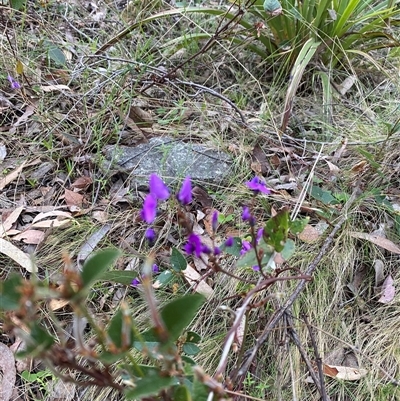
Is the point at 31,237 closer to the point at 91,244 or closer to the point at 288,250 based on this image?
the point at 91,244

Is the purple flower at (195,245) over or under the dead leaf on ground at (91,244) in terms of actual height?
over

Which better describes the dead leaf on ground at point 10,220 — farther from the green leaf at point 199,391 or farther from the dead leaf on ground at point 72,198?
the green leaf at point 199,391

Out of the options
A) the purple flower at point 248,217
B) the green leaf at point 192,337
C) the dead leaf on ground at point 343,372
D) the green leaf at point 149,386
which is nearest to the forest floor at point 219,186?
the dead leaf on ground at point 343,372

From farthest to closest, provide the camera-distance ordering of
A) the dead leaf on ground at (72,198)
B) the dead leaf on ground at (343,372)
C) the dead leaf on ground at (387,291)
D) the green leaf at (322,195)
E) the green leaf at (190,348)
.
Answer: the dead leaf on ground at (72,198) < the green leaf at (322,195) < the dead leaf on ground at (387,291) < the dead leaf on ground at (343,372) < the green leaf at (190,348)

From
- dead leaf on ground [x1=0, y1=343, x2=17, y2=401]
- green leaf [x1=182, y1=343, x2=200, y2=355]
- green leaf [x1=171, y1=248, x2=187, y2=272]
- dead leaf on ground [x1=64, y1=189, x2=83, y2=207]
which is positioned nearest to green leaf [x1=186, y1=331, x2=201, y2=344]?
green leaf [x1=182, y1=343, x2=200, y2=355]

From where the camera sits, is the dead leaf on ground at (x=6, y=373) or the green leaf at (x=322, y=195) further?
the green leaf at (x=322, y=195)

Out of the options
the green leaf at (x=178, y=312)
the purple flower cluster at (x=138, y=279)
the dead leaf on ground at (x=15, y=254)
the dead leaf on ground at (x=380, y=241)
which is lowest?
the dead leaf on ground at (x=15, y=254)

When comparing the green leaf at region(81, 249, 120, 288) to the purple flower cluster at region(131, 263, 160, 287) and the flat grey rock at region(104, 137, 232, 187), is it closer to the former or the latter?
the purple flower cluster at region(131, 263, 160, 287)
